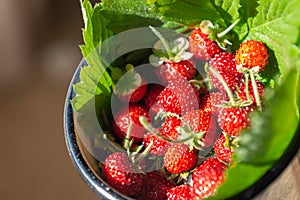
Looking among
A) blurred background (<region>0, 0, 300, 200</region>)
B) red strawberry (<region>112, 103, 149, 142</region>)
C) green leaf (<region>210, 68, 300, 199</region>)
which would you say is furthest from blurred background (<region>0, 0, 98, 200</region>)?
green leaf (<region>210, 68, 300, 199</region>)

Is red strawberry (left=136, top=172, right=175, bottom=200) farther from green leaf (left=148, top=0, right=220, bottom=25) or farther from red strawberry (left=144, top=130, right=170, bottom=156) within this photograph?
green leaf (left=148, top=0, right=220, bottom=25)

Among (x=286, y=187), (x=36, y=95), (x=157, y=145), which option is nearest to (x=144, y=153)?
(x=157, y=145)

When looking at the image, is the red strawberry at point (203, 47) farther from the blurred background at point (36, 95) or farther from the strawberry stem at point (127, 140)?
the blurred background at point (36, 95)

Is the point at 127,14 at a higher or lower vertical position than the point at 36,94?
higher

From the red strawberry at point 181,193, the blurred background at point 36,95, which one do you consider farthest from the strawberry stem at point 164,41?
the blurred background at point 36,95

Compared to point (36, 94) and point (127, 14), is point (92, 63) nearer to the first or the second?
point (127, 14)

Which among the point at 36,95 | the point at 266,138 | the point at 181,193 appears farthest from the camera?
the point at 36,95

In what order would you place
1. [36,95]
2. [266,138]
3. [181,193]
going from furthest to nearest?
[36,95]
[181,193]
[266,138]
